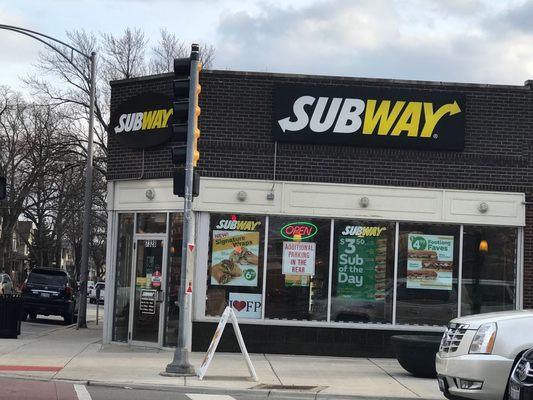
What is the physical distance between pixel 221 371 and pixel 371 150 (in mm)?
5757

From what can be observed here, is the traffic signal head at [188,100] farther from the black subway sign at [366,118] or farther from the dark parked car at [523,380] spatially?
the dark parked car at [523,380]

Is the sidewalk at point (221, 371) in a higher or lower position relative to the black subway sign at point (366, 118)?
lower

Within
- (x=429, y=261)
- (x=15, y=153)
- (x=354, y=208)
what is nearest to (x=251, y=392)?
(x=354, y=208)

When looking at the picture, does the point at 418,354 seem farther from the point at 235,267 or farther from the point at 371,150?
the point at 371,150

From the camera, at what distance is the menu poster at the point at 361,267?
51.8 ft

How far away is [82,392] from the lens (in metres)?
10.4

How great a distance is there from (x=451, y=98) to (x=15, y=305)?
35.4 ft

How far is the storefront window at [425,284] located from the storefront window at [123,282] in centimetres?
585

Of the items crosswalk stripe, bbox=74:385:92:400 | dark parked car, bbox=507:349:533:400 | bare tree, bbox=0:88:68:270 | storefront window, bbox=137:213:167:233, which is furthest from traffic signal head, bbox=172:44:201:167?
bare tree, bbox=0:88:68:270

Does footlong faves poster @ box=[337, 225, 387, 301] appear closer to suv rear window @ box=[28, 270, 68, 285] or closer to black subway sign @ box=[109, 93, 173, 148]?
black subway sign @ box=[109, 93, 173, 148]

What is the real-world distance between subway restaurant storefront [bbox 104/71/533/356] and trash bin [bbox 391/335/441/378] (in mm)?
2587

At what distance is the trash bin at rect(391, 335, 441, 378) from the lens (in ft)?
41.8

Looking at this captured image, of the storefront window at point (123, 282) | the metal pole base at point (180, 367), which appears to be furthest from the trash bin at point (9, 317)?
the metal pole base at point (180, 367)

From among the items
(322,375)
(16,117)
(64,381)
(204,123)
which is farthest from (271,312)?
(16,117)
